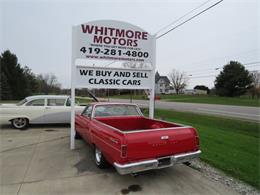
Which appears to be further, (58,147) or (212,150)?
(58,147)

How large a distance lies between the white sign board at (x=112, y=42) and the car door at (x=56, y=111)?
418 cm

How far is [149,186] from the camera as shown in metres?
3.51

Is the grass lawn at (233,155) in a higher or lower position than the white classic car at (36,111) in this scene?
lower

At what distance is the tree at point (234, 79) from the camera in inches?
1678

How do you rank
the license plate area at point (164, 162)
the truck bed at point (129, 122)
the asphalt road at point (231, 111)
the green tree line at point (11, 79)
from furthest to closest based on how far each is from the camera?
the green tree line at point (11, 79) < the asphalt road at point (231, 111) < the truck bed at point (129, 122) < the license plate area at point (164, 162)

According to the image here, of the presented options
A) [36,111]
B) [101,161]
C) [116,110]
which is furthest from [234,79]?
[101,161]

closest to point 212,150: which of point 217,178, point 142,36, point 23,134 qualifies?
point 217,178

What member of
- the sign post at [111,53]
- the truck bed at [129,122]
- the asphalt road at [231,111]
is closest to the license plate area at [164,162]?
the truck bed at [129,122]

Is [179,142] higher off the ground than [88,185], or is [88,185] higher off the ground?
[179,142]

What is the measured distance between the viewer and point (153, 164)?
3348mm

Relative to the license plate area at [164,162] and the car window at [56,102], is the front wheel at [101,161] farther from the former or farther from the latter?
the car window at [56,102]

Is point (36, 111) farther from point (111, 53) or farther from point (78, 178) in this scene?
point (78, 178)

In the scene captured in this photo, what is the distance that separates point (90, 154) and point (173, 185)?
2.56 meters

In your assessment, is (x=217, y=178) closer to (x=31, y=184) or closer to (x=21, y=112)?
(x=31, y=184)
